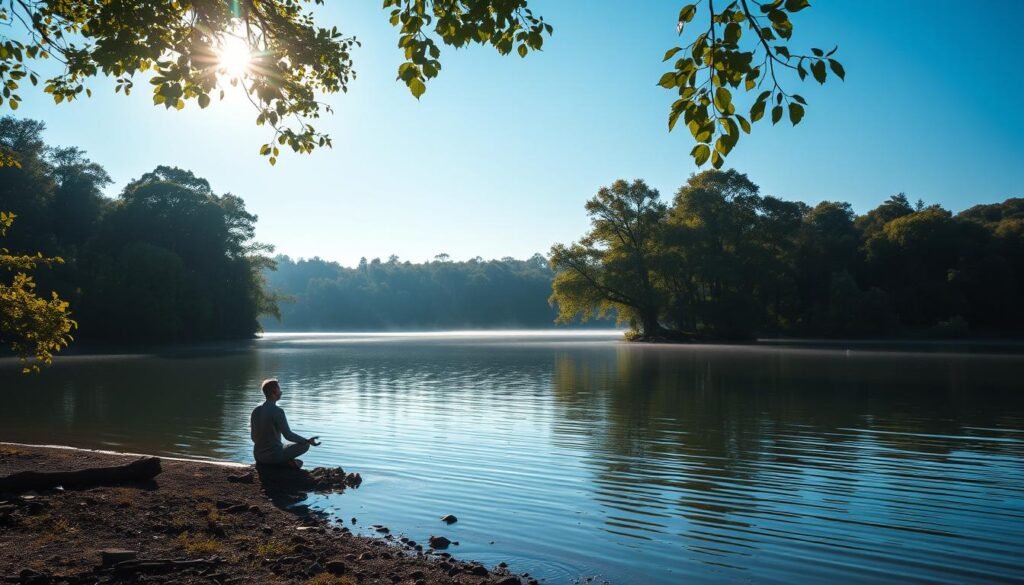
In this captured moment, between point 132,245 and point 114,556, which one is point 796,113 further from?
point 132,245

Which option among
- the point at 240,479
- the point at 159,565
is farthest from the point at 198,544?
the point at 240,479

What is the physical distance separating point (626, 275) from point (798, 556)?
61.2 m

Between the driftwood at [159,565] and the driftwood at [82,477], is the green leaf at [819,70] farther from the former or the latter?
the driftwood at [82,477]

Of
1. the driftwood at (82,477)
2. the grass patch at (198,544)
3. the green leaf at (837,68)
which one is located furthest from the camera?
the driftwood at (82,477)

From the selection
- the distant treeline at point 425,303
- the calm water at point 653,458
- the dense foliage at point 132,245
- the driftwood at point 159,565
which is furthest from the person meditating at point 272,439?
the distant treeline at point 425,303

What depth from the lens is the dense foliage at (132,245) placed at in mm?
57562

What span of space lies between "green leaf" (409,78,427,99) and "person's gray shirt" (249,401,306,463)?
6.12 metres

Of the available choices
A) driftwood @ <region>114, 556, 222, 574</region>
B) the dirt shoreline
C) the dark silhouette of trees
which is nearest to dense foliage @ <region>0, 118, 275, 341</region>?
the dark silhouette of trees

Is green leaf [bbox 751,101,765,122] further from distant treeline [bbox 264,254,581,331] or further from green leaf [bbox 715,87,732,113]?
distant treeline [bbox 264,254,581,331]

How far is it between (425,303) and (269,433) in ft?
490

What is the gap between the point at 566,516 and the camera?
8.45 m

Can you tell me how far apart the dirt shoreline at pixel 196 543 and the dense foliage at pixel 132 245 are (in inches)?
2030

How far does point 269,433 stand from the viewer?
10328mm

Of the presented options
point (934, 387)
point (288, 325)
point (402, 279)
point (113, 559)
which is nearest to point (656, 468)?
point (113, 559)
